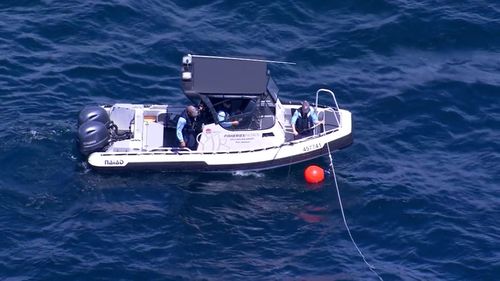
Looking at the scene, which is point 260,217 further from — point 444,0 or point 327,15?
point 444,0

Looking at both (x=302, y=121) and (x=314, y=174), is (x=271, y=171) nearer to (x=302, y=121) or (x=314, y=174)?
(x=314, y=174)

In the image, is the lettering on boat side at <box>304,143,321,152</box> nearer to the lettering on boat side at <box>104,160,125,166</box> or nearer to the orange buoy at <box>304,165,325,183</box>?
the orange buoy at <box>304,165,325,183</box>

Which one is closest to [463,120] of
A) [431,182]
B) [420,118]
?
[420,118]

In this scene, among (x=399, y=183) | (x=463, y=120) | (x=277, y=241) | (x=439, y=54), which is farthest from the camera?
(x=439, y=54)

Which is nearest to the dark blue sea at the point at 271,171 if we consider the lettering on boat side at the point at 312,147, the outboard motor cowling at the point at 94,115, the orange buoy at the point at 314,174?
the orange buoy at the point at 314,174

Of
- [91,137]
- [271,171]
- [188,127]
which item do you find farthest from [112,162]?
[271,171]

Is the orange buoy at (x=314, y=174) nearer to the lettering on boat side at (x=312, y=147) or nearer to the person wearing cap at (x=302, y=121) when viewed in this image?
the lettering on boat side at (x=312, y=147)
